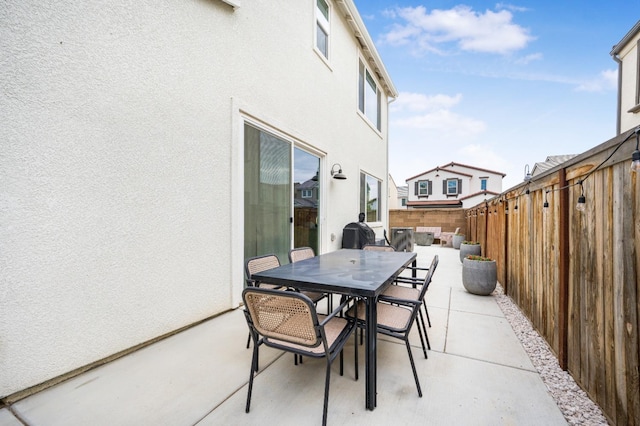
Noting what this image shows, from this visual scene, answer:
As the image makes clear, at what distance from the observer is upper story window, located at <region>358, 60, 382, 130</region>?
7182mm

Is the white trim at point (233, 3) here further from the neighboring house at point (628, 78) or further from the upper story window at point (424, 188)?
the upper story window at point (424, 188)

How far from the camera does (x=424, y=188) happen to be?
959 inches

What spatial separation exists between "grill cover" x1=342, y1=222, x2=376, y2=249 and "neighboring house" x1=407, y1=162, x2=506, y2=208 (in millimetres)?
18354

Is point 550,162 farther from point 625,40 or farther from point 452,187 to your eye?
point 452,187

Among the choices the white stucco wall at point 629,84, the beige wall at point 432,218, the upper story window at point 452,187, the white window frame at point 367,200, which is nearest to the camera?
the white stucco wall at point 629,84

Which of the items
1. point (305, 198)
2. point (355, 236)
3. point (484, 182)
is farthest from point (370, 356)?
point (484, 182)

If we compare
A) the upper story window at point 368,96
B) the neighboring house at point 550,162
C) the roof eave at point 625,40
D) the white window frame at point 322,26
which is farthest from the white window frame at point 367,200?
the neighboring house at point 550,162

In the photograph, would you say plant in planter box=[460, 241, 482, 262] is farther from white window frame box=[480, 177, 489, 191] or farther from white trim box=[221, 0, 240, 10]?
white window frame box=[480, 177, 489, 191]

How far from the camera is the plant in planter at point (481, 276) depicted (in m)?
3.89

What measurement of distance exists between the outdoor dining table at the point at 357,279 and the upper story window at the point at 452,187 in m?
23.6

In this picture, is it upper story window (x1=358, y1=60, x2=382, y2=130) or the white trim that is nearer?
the white trim

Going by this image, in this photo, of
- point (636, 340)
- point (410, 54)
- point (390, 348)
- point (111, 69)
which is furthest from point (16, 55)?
point (410, 54)

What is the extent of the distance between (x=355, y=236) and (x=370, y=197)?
264 cm

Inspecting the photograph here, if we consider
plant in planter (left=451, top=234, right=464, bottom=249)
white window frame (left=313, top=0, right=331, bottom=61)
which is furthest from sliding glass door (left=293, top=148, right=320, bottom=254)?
plant in planter (left=451, top=234, right=464, bottom=249)
